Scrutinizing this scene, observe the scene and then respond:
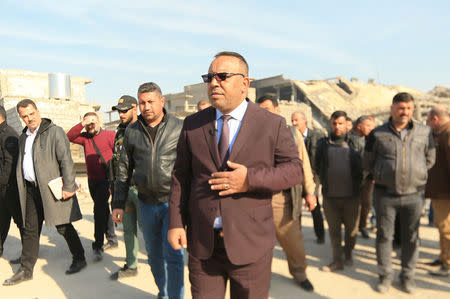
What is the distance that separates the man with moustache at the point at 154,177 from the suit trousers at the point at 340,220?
7.41 ft

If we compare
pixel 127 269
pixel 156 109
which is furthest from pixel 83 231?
pixel 156 109

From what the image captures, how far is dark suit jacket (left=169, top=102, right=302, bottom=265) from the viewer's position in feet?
6.54

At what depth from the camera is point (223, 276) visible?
217 cm

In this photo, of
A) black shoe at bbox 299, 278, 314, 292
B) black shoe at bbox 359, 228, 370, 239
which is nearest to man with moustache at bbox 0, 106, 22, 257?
black shoe at bbox 299, 278, 314, 292

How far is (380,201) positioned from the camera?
154 inches

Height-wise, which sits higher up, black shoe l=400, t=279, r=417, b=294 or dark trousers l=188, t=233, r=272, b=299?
dark trousers l=188, t=233, r=272, b=299

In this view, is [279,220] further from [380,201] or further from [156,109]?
[156,109]

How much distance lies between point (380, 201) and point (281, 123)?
7.87ft

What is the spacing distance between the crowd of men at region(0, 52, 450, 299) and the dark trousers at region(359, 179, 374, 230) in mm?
29

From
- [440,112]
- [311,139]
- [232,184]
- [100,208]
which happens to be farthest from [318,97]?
[232,184]

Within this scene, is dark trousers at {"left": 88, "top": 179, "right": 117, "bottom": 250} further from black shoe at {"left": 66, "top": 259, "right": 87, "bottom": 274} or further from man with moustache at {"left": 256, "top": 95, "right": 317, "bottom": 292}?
man with moustache at {"left": 256, "top": 95, "right": 317, "bottom": 292}

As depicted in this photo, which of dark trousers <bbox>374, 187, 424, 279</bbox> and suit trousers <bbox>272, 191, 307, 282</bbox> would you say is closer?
dark trousers <bbox>374, 187, 424, 279</bbox>

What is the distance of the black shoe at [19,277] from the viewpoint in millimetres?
4274

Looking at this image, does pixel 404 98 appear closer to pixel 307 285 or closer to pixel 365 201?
pixel 307 285
